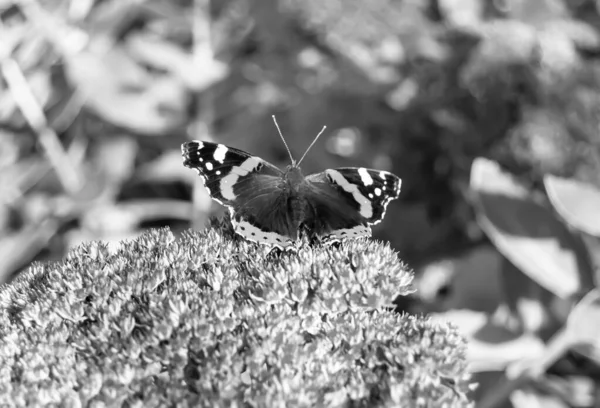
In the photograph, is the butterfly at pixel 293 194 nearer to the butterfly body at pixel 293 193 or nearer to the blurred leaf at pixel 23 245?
the butterfly body at pixel 293 193

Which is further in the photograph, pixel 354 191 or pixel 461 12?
pixel 461 12

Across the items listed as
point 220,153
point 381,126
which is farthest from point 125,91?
point 220,153

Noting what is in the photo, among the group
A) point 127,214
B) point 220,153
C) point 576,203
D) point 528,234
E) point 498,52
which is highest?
point 220,153

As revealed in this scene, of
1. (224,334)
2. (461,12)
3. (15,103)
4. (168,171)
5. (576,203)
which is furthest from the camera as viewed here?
(168,171)

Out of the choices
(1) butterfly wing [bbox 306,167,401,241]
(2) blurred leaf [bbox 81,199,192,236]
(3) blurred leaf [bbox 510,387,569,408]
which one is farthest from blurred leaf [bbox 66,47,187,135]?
(3) blurred leaf [bbox 510,387,569,408]

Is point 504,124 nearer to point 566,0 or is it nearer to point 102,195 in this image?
point 566,0

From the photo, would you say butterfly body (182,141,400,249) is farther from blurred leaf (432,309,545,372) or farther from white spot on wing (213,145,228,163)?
blurred leaf (432,309,545,372)

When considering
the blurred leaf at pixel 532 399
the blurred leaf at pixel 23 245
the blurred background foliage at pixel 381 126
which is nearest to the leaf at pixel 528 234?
the blurred background foliage at pixel 381 126

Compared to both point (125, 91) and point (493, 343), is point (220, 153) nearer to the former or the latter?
point (493, 343)
